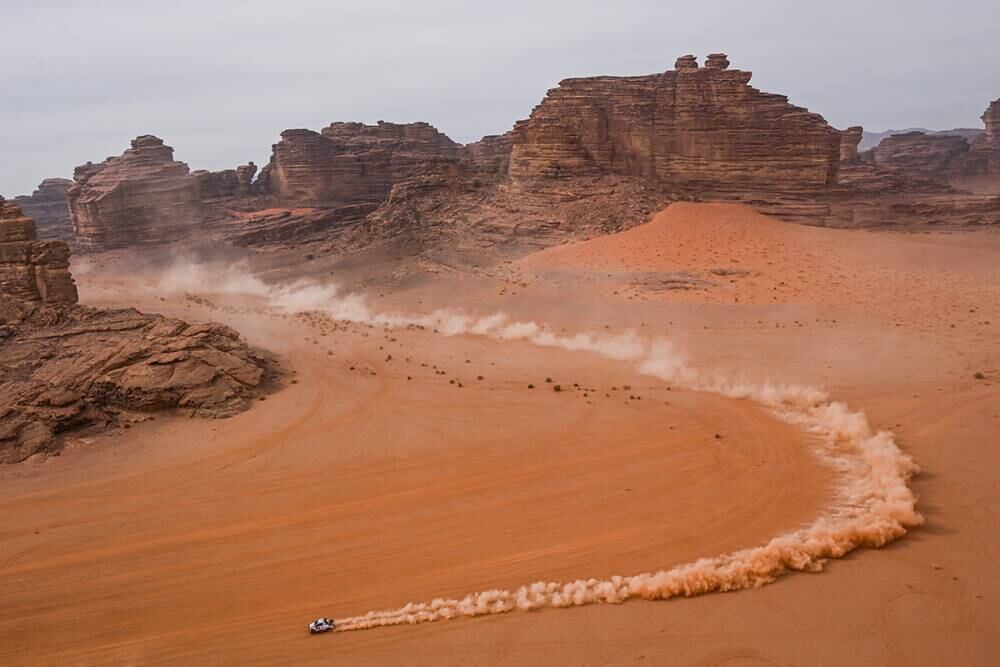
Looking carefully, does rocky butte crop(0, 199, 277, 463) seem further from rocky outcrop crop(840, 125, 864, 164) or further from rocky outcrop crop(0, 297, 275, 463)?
rocky outcrop crop(840, 125, 864, 164)

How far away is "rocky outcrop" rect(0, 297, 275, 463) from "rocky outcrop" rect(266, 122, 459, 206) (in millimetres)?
32552

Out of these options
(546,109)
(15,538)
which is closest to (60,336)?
(15,538)

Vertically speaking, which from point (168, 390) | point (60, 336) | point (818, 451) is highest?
point (60, 336)

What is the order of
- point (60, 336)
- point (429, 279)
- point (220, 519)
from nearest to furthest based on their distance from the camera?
point (220, 519), point (60, 336), point (429, 279)

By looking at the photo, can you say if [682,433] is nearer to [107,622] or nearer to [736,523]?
[736,523]

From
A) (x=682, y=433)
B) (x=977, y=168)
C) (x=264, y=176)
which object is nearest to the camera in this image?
(x=682, y=433)

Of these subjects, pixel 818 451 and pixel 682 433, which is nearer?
pixel 818 451

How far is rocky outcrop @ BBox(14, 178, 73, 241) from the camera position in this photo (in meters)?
57.3

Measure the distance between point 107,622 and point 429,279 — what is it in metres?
24.5

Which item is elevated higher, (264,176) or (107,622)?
(264,176)

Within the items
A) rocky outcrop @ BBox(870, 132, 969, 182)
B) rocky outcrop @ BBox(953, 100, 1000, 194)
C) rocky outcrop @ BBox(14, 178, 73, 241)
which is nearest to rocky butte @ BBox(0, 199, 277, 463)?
rocky outcrop @ BBox(14, 178, 73, 241)

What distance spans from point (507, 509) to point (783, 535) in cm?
405

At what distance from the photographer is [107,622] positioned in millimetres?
7887

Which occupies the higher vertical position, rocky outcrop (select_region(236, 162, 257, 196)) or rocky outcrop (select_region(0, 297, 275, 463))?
rocky outcrop (select_region(236, 162, 257, 196))
